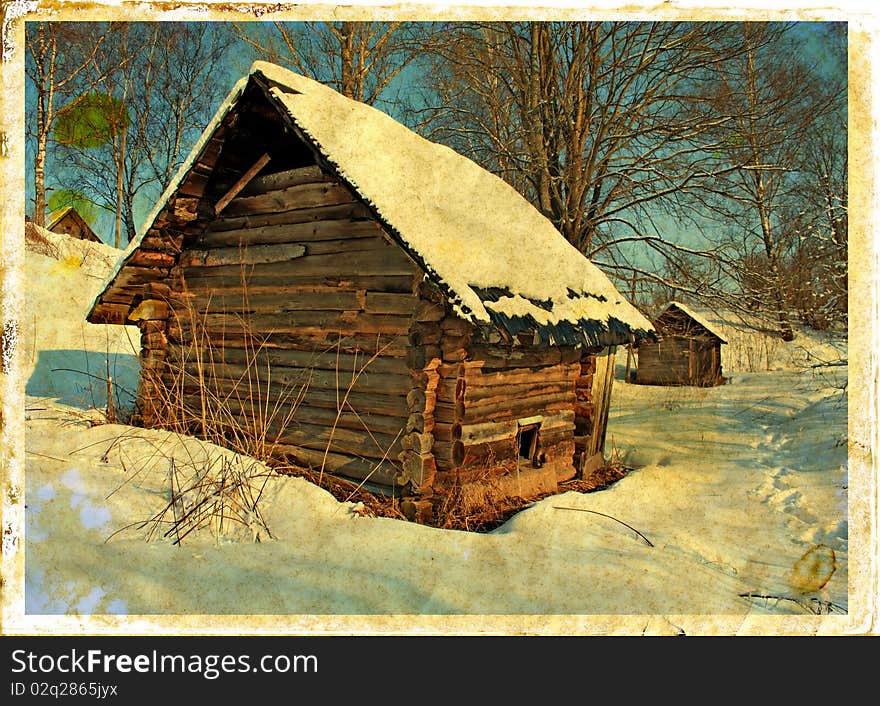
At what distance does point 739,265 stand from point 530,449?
691 cm

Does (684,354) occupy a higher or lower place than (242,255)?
lower

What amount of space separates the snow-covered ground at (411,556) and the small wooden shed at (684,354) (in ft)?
36.5

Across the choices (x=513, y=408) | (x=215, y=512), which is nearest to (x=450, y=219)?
(x=513, y=408)

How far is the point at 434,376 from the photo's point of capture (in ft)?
18.6

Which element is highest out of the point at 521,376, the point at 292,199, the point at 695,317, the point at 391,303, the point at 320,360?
the point at 292,199

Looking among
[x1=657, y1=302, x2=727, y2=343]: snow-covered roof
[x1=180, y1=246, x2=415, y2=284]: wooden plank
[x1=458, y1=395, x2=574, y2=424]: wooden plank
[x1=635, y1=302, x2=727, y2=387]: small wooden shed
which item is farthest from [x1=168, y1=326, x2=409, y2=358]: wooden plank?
[x1=657, y1=302, x2=727, y2=343]: snow-covered roof

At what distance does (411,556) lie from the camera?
164 inches

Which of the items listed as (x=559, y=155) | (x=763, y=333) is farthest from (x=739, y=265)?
(x=559, y=155)

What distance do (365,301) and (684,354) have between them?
575 inches

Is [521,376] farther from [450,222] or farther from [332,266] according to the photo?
[332,266]

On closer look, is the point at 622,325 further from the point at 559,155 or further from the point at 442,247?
the point at 559,155

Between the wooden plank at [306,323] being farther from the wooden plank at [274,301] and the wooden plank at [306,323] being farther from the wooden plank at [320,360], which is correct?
the wooden plank at [320,360]

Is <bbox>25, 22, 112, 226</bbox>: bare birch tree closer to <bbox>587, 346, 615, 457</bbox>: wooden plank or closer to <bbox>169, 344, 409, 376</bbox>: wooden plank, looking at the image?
<bbox>169, 344, 409, 376</bbox>: wooden plank

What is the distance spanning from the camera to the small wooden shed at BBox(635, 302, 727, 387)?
17.4 m
